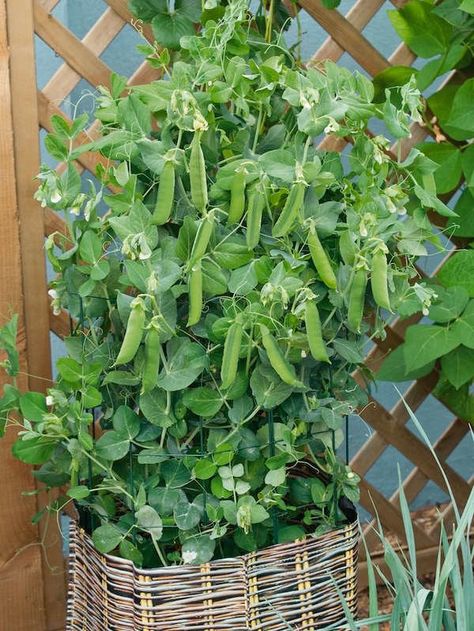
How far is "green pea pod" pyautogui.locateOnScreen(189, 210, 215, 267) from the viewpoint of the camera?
1009 mm

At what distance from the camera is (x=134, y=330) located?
1.01m

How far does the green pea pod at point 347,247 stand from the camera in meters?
1.09

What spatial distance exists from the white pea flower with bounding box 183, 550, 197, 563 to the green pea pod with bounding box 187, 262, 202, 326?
27 cm

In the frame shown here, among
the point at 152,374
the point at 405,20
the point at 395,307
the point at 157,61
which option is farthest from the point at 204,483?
the point at 405,20

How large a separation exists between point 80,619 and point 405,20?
107 centimetres

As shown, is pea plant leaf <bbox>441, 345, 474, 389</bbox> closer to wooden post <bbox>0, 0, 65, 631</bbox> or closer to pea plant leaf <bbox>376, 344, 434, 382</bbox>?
pea plant leaf <bbox>376, 344, 434, 382</bbox>

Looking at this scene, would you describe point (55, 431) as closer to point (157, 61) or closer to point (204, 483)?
point (204, 483)

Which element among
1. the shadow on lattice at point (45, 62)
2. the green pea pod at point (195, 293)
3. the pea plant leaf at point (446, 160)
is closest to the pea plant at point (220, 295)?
the green pea pod at point (195, 293)

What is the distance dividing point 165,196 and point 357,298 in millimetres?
248

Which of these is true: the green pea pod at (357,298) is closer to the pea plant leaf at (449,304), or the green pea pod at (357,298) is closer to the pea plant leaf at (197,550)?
the pea plant leaf at (197,550)

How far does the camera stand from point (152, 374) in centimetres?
105

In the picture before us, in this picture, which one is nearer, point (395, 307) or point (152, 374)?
point (152, 374)

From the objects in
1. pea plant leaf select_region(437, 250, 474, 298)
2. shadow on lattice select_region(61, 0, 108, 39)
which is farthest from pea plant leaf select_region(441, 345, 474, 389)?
shadow on lattice select_region(61, 0, 108, 39)

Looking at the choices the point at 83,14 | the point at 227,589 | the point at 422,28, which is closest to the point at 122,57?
the point at 83,14
